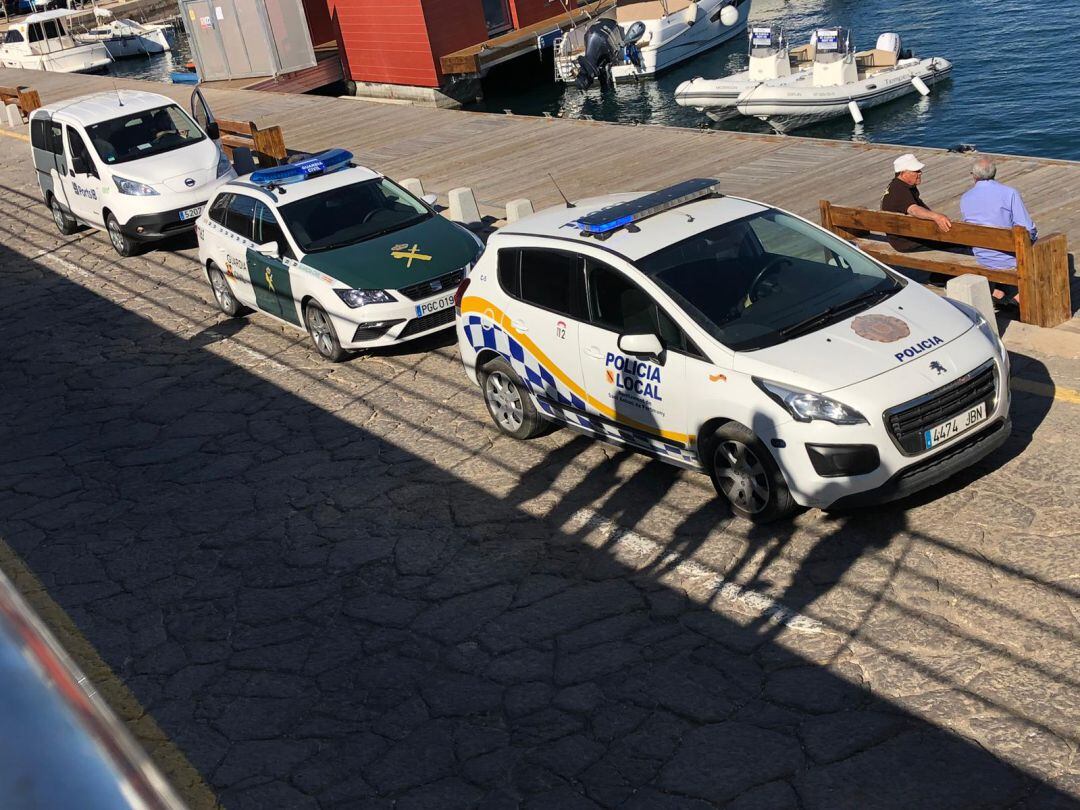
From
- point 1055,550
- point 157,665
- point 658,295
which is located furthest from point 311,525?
point 1055,550

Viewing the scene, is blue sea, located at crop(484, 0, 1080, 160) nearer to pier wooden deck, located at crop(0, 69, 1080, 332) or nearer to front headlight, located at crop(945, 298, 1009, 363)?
pier wooden deck, located at crop(0, 69, 1080, 332)

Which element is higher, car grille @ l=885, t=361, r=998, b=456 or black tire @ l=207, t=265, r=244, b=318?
car grille @ l=885, t=361, r=998, b=456

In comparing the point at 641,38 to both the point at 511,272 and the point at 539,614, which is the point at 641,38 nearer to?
the point at 511,272

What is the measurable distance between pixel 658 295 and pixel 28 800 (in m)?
6.74

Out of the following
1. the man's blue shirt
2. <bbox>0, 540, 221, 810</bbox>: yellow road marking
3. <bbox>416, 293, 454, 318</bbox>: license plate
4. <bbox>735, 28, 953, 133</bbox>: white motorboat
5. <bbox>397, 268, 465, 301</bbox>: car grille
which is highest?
the man's blue shirt

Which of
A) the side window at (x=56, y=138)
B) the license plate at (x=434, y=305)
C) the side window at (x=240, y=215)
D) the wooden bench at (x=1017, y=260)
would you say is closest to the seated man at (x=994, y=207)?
the wooden bench at (x=1017, y=260)

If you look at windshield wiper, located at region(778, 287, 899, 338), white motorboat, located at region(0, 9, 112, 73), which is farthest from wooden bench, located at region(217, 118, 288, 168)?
white motorboat, located at region(0, 9, 112, 73)

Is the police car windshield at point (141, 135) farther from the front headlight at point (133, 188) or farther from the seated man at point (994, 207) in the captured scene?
the seated man at point (994, 207)

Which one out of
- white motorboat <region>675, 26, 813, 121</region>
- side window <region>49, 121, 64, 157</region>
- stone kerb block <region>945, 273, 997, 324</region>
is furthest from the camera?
white motorboat <region>675, 26, 813, 121</region>

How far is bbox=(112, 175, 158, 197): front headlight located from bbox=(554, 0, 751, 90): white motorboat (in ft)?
77.5

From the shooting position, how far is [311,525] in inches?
355

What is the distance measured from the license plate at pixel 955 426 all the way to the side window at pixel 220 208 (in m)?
8.98

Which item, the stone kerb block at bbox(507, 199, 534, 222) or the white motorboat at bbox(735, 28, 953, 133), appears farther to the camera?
the white motorboat at bbox(735, 28, 953, 133)

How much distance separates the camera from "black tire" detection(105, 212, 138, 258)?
17.4 metres
